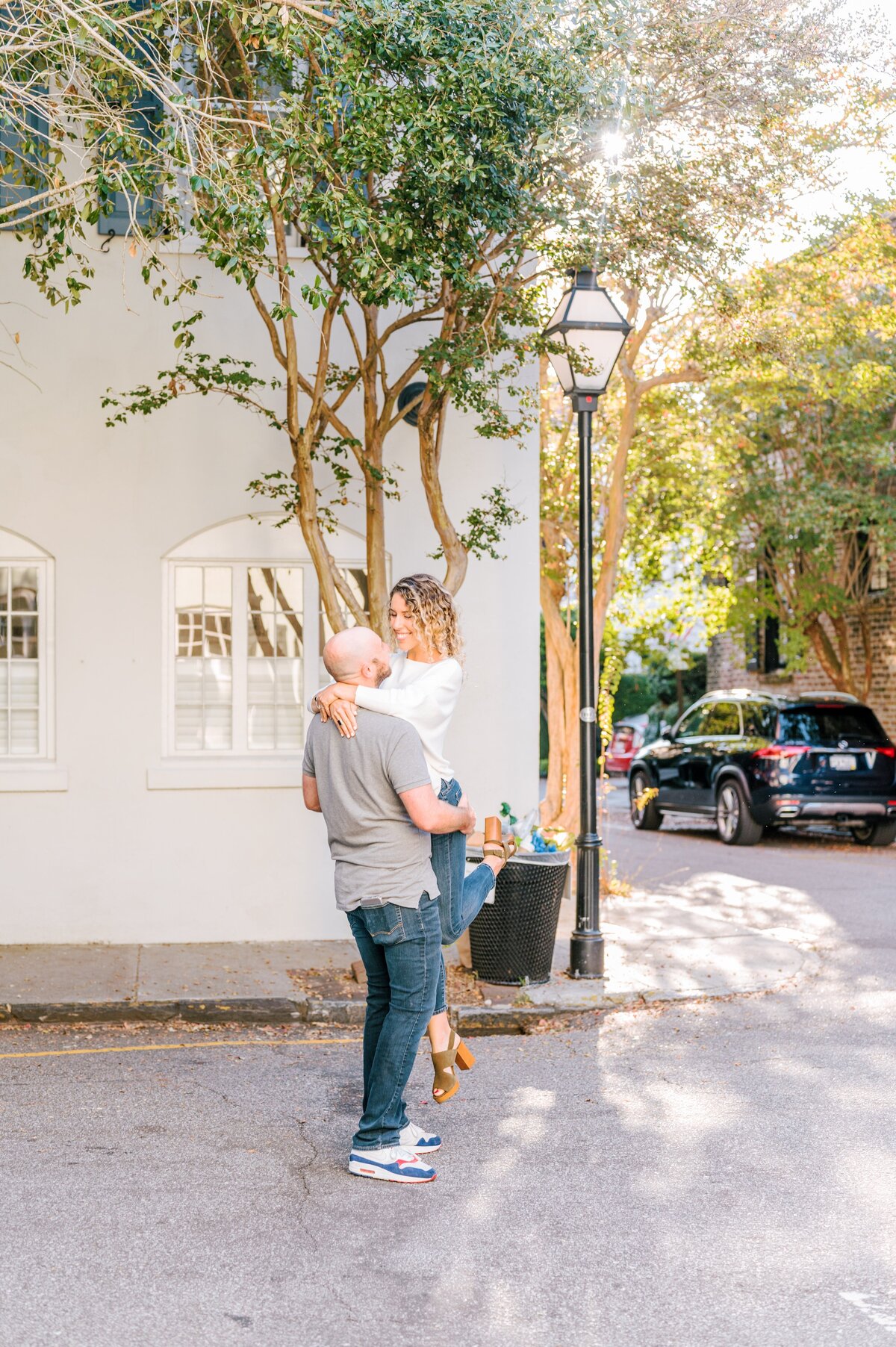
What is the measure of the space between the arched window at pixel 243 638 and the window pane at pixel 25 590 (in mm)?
876

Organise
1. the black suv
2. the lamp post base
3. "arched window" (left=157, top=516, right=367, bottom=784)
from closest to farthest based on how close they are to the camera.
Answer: the lamp post base → "arched window" (left=157, top=516, right=367, bottom=784) → the black suv

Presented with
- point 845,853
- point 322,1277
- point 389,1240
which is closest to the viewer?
point 322,1277

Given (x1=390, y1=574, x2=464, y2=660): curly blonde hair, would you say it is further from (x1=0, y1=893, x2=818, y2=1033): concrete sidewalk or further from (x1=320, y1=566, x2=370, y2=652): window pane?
(x1=320, y1=566, x2=370, y2=652): window pane

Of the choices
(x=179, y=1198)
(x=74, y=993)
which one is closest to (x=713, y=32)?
(x=74, y=993)

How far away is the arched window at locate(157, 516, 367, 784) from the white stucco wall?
13 centimetres

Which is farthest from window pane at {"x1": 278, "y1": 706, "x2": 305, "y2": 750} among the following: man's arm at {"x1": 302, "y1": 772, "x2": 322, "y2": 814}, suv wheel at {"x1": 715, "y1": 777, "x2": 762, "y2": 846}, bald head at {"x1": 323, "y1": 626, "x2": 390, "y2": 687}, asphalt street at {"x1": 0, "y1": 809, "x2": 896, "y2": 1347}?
suv wheel at {"x1": 715, "y1": 777, "x2": 762, "y2": 846}

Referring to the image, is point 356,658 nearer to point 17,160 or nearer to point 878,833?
point 17,160

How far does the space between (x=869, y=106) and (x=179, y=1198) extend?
404 inches

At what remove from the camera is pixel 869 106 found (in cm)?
1144

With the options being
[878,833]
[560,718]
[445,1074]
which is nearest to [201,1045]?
[445,1074]

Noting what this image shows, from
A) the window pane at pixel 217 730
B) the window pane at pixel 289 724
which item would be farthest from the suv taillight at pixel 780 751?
the window pane at pixel 217 730

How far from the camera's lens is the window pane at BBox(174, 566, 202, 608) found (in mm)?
9695

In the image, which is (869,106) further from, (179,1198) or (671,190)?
(179,1198)

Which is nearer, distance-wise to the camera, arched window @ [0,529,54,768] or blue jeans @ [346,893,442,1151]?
blue jeans @ [346,893,442,1151]
